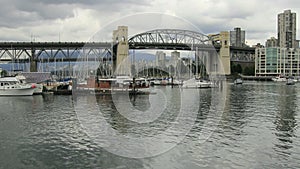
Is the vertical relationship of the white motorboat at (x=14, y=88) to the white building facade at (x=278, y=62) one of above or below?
below

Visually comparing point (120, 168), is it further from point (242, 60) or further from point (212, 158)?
point (242, 60)

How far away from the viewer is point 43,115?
2777 cm

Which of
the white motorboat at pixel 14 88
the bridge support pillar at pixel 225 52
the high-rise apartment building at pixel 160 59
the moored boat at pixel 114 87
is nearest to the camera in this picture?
the white motorboat at pixel 14 88

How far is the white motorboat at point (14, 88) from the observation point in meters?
49.9

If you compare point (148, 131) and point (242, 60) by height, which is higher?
point (242, 60)

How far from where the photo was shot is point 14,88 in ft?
164

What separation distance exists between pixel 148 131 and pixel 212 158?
6.50m

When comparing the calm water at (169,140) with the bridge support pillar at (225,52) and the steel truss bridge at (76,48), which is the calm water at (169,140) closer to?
the steel truss bridge at (76,48)

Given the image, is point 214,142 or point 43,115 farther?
point 43,115

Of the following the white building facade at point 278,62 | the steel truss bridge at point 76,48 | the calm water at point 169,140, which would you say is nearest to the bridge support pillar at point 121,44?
the steel truss bridge at point 76,48

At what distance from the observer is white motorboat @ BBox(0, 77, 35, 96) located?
4994cm

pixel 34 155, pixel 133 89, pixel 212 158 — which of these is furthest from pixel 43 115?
pixel 133 89

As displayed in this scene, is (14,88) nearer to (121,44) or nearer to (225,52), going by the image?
(121,44)

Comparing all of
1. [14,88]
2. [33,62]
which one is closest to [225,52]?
[33,62]
